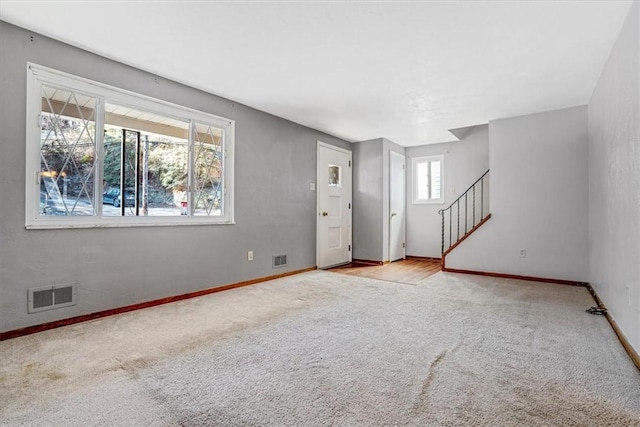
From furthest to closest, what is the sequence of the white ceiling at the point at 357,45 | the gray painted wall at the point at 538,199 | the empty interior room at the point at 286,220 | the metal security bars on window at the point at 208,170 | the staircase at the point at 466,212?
the staircase at the point at 466,212, the gray painted wall at the point at 538,199, the metal security bars on window at the point at 208,170, the white ceiling at the point at 357,45, the empty interior room at the point at 286,220

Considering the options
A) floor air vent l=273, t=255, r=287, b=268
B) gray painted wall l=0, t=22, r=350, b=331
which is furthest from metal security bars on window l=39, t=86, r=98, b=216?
floor air vent l=273, t=255, r=287, b=268

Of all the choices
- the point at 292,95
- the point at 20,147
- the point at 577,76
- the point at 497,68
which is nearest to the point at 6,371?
the point at 20,147

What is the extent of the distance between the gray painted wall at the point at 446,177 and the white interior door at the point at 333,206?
5.27ft

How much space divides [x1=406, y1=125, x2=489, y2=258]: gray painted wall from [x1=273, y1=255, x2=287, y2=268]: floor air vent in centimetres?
323

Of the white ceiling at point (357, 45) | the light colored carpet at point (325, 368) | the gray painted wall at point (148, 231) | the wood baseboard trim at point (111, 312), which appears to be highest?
the white ceiling at point (357, 45)

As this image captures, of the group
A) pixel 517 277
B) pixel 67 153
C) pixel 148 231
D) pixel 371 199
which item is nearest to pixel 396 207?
pixel 371 199

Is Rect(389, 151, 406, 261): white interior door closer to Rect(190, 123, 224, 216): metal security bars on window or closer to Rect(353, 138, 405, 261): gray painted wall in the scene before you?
Rect(353, 138, 405, 261): gray painted wall

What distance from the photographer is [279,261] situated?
478 centimetres

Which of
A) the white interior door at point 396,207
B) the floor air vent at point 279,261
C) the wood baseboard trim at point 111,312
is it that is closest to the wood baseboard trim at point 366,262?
the white interior door at point 396,207

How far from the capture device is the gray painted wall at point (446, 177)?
20.0 feet

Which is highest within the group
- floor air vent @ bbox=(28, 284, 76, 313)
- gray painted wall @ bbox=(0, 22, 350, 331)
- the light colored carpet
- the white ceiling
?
the white ceiling

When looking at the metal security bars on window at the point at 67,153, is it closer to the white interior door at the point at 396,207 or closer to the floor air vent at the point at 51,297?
the floor air vent at the point at 51,297

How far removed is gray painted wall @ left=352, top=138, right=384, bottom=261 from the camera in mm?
6023

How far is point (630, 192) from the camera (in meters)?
2.22
